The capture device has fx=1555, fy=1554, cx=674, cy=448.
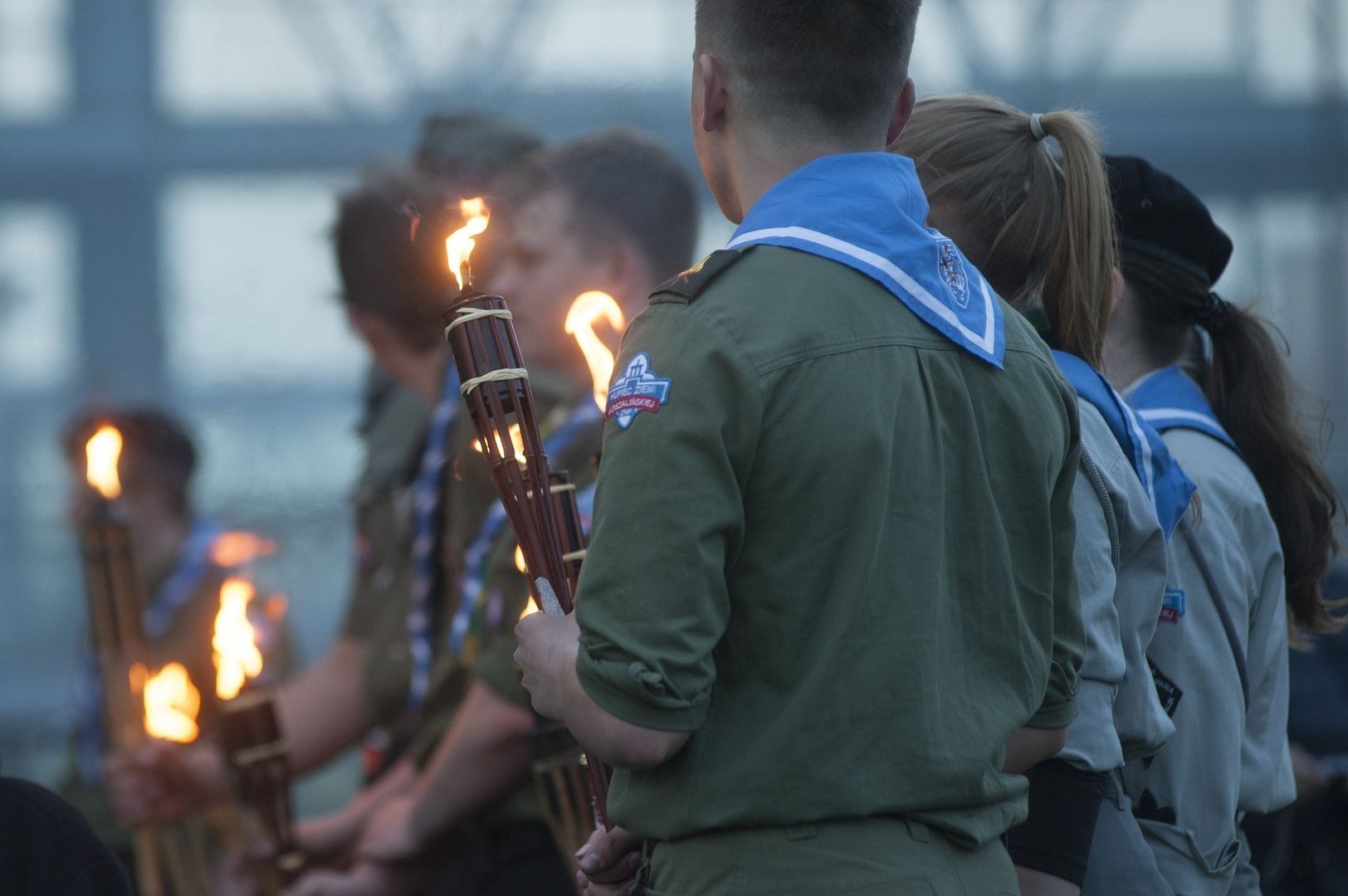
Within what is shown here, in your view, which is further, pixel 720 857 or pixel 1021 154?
pixel 1021 154

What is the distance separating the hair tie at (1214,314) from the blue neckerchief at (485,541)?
0.91 meters

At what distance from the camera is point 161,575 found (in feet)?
13.3

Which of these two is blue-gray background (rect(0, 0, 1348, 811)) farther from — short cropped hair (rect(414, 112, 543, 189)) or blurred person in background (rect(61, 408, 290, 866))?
short cropped hair (rect(414, 112, 543, 189))

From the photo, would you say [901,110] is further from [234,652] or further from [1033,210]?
[234,652]

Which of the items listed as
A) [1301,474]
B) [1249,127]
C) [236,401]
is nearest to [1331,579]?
[1301,474]

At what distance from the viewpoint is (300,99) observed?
17.4ft

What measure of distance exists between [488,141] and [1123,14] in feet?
9.90

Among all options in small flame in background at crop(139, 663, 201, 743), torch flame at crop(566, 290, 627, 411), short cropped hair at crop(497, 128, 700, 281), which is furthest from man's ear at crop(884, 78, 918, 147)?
small flame in background at crop(139, 663, 201, 743)

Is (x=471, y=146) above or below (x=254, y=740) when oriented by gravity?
above

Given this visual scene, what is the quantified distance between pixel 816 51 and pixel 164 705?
2.32m

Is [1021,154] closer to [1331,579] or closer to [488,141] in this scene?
[488,141]

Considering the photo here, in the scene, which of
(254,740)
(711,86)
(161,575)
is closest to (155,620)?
(161,575)

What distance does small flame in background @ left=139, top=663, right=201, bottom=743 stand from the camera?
125 inches

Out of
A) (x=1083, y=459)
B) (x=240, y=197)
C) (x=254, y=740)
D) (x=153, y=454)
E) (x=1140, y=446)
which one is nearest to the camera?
(x=1083, y=459)
